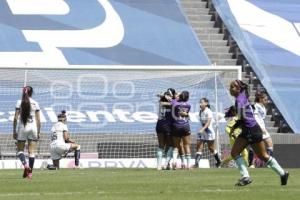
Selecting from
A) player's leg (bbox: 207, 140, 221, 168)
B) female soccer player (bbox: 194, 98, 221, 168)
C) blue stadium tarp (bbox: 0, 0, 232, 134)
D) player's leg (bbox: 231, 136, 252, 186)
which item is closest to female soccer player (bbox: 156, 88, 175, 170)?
female soccer player (bbox: 194, 98, 221, 168)

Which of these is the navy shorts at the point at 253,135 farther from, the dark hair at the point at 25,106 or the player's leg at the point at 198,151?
the player's leg at the point at 198,151

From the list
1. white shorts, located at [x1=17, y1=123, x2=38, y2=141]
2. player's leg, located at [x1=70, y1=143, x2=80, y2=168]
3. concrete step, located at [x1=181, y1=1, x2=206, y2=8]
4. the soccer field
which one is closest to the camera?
the soccer field

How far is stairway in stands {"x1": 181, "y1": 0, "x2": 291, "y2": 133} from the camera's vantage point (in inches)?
1393

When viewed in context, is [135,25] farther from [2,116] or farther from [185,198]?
[185,198]

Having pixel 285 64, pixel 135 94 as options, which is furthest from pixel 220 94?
pixel 285 64

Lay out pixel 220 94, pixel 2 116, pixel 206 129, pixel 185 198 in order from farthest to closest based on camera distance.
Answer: pixel 220 94 < pixel 2 116 < pixel 206 129 < pixel 185 198

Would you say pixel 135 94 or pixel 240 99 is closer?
pixel 240 99

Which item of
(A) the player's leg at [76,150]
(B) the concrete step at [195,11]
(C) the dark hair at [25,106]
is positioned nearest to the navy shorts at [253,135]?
(C) the dark hair at [25,106]

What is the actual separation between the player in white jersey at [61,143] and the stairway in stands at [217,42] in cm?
833

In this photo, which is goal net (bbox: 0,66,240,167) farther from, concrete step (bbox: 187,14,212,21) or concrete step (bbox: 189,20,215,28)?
concrete step (bbox: 187,14,212,21)

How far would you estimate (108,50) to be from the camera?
120 ft

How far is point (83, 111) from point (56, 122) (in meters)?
1.43

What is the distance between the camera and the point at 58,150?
2836 centimetres

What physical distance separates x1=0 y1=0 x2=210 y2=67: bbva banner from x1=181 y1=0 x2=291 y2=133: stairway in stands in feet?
4.09
